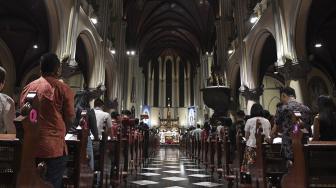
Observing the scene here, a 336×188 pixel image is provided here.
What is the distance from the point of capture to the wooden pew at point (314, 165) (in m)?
2.17

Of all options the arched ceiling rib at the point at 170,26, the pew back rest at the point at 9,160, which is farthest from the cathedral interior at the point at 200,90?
the arched ceiling rib at the point at 170,26

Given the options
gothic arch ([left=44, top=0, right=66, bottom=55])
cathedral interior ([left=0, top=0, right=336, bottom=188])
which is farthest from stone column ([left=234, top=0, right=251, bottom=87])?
gothic arch ([left=44, top=0, right=66, bottom=55])

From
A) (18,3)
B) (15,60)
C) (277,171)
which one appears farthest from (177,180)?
(15,60)

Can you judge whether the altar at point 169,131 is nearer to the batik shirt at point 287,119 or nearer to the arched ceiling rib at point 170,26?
the arched ceiling rib at point 170,26

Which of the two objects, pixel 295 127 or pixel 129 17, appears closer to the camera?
pixel 295 127

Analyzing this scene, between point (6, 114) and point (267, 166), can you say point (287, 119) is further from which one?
point (6, 114)

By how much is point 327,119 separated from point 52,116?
3.08 meters

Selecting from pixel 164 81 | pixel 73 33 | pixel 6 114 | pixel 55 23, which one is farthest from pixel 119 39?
pixel 164 81

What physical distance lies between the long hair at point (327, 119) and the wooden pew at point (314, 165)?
118 centimetres

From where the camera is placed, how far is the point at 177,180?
5.12m

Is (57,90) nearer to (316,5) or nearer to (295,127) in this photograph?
(295,127)

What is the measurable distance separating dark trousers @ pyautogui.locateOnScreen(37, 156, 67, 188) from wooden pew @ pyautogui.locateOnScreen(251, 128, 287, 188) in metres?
2.25

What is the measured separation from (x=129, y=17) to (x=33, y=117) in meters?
21.0

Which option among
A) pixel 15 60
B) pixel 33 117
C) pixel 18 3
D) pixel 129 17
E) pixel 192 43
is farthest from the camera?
pixel 192 43
